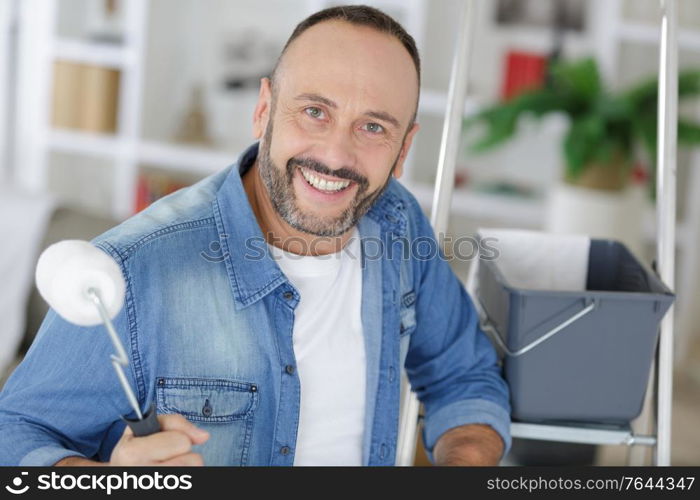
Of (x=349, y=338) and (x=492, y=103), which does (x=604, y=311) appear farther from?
(x=492, y=103)

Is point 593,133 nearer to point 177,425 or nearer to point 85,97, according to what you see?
point 85,97

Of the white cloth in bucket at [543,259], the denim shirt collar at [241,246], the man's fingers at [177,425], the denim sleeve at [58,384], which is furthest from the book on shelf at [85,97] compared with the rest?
the man's fingers at [177,425]

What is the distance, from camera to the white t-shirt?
1.40 m

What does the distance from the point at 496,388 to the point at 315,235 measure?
15.1 inches

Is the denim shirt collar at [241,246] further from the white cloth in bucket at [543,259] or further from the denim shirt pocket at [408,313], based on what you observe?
the white cloth in bucket at [543,259]

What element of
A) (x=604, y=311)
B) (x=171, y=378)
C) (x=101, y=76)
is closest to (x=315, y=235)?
(x=171, y=378)

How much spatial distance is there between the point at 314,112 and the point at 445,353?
18.8 inches

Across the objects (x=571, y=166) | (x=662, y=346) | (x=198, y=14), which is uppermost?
(x=198, y=14)

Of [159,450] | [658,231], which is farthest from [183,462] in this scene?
[658,231]

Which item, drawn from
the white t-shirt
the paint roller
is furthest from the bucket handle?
the paint roller

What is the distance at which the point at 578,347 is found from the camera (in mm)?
1482

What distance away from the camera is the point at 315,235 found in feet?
4.72

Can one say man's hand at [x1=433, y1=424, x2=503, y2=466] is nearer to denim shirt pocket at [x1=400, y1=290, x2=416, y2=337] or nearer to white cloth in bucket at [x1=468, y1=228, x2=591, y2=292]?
denim shirt pocket at [x1=400, y1=290, x2=416, y2=337]

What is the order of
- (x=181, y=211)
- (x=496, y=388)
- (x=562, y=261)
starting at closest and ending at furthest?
(x=181, y=211) → (x=496, y=388) → (x=562, y=261)
